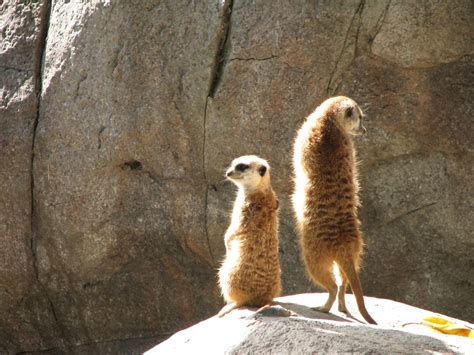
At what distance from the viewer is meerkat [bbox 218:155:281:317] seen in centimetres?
426

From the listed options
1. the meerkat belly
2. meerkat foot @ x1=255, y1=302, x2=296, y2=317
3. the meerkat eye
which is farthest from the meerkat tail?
the meerkat eye

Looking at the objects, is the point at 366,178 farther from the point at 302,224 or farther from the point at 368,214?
the point at 302,224

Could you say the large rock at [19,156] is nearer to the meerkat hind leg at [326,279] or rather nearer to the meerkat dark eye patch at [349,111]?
the meerkat dark eye patch at [349,111]

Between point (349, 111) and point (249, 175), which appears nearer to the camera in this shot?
point (249, 175)

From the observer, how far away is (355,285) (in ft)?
14.2

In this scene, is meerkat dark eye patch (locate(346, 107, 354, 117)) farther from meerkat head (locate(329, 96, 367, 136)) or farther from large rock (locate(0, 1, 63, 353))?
large rock (locate(0, 1, 63, 353))

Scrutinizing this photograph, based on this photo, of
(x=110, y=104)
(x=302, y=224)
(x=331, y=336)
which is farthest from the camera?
(x=110, y=104)

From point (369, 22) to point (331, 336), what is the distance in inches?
90.8

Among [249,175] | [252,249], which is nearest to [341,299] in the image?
[252,249]

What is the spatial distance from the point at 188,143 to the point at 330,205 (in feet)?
4.96

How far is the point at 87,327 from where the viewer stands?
6184 millimetres

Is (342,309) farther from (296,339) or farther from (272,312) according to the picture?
(296,339)

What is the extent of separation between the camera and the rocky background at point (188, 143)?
17.8 feet

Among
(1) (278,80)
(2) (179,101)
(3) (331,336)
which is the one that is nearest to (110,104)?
(2) (179,101)
